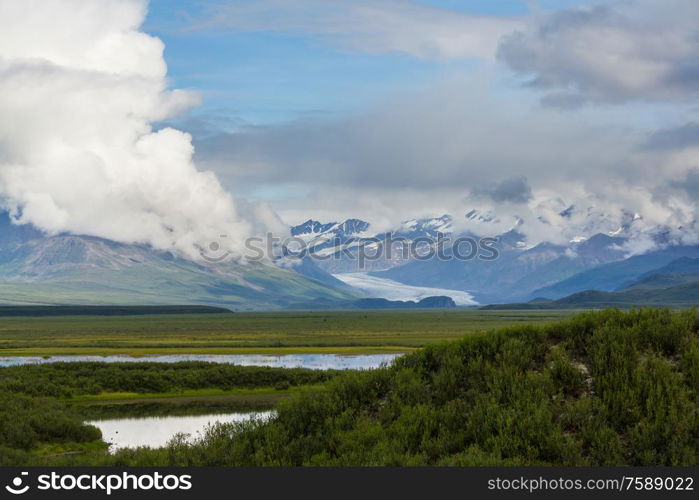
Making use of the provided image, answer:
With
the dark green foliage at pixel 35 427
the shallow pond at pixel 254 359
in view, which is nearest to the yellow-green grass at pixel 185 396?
the dark green foliage at pixel 35 427

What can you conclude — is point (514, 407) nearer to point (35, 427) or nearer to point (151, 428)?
point (35, 427)

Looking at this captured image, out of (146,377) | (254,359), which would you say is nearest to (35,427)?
(146,377)

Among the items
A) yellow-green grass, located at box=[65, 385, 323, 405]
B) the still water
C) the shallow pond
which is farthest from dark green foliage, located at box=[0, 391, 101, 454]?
the shallow pond

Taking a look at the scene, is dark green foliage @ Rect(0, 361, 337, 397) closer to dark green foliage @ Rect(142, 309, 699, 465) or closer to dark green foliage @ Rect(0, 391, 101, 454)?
dark green foliage @ Rect(0, 391, 101, 454)

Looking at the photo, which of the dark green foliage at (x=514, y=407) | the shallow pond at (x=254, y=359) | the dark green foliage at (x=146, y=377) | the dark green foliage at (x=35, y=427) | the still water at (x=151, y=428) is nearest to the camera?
the dark green foliage at (x=514, y=407)

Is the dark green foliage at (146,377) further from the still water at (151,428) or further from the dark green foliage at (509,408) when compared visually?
the dark green foliage at (509,408)

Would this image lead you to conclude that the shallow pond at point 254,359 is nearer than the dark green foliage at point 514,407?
No

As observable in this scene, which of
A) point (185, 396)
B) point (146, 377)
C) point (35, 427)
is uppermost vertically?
point (35, 427)

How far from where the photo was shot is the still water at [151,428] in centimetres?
3940

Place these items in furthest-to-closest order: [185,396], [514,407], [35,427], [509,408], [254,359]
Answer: [254,359]
[185,396]
[35,427]
[514,407]
[509,408]

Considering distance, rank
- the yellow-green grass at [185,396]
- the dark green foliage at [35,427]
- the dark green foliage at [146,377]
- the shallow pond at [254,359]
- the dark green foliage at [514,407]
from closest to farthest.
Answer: the dark green foliage at [514,407], the dark green foliage at [35,427], the yellow-green grass at [185,396], the dark green foliage at [146,377], the shallow pond at [254,359]

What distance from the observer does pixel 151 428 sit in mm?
43844

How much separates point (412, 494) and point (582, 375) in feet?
22.7

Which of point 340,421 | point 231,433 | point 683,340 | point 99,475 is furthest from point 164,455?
point 683,340
